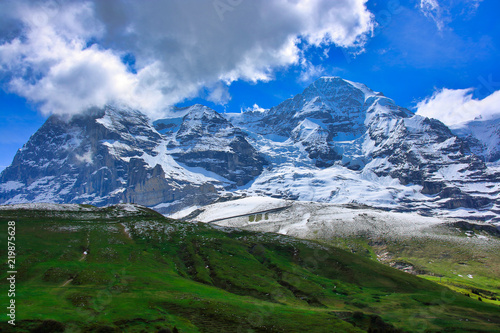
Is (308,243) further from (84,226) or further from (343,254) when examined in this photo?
(84,226)

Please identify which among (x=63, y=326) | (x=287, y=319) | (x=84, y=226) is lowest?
(x=287, y=319)

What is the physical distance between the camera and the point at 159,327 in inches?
1432

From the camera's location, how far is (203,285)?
64.9m

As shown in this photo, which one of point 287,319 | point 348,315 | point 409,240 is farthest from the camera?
point 409,240

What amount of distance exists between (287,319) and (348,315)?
36.8 feet

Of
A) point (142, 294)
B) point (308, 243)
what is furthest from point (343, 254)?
point (142, 294)

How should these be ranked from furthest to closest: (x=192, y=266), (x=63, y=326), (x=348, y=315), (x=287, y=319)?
(x=192, y=266), (x=348, y=315), (x=287, y=319), (x=63, y=326)

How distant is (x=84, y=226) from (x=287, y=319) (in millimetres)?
79102

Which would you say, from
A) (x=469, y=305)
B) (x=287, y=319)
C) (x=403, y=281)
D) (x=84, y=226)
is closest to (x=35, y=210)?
(x=84, y=226)

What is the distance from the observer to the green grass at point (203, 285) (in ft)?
134

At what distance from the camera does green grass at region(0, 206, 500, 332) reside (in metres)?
40.8

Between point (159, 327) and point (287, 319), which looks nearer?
point (159, 327)

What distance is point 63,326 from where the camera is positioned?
32.2 meters

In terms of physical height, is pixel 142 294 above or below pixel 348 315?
above
